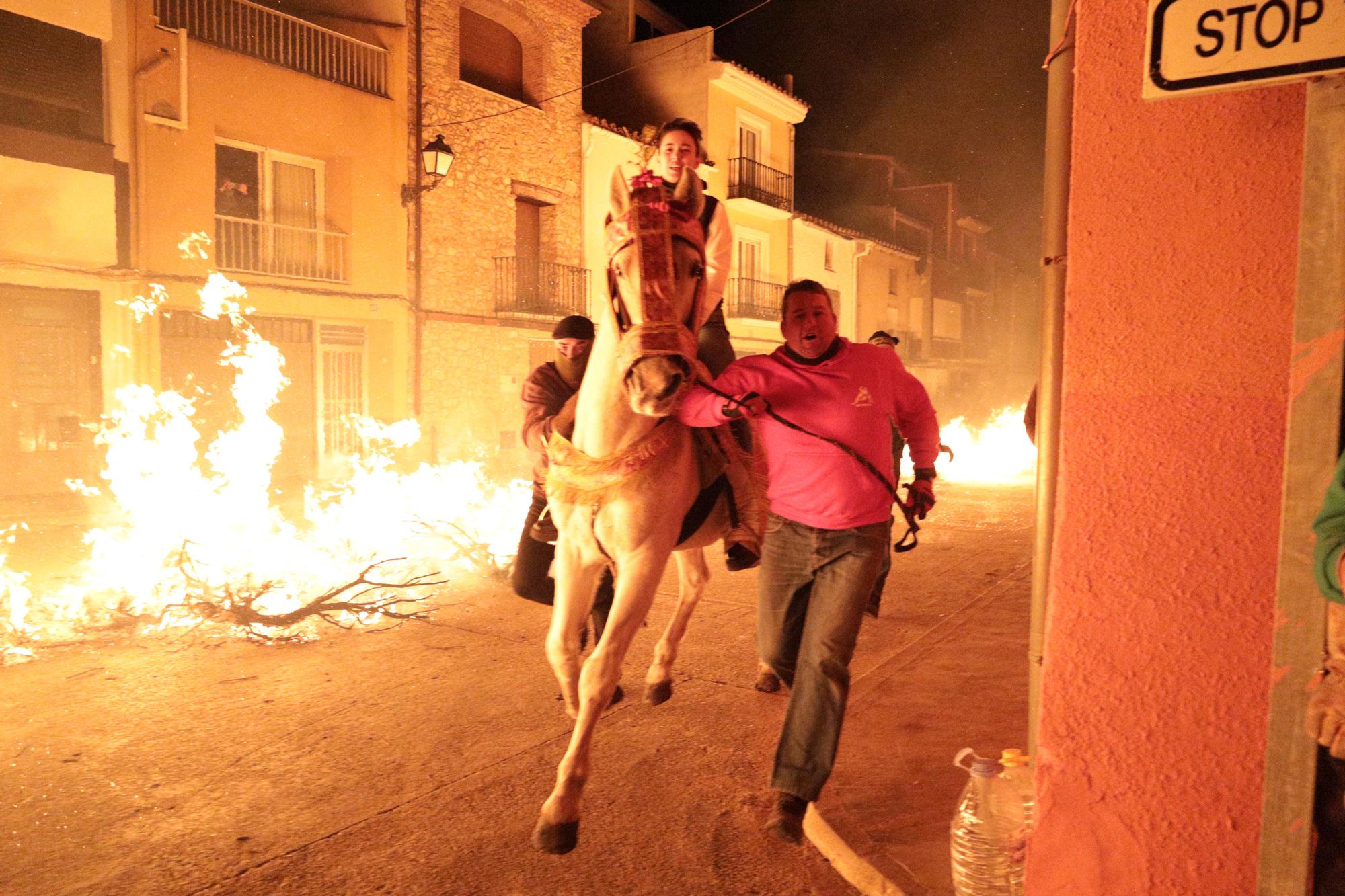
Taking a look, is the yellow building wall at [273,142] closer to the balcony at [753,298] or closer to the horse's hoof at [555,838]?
the balcony at [753,298]

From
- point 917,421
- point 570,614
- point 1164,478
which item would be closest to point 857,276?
point 917,421

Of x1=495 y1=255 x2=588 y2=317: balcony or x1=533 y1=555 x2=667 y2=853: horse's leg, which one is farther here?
x1=495 y1=255 x2=588 y2=317: balcony

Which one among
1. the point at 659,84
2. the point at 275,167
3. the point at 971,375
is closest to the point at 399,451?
the point at 275,167

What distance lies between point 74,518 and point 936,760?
13.1 meters

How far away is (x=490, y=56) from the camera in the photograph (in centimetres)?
2034

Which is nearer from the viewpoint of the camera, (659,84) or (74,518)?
(74,518)

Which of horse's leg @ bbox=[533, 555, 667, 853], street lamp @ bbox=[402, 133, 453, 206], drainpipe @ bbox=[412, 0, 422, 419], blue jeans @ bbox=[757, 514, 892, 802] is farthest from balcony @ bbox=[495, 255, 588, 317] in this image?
horse's leg @ bbox=[533, 555, 667, 853]

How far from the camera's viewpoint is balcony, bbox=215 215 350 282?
16500mm

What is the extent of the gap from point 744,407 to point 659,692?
210 cm

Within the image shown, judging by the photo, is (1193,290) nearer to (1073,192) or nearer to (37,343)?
(1073,192)

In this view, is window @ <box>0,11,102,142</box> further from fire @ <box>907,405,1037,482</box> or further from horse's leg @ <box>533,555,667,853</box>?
fire @ <box>907,405,1037,482</box>

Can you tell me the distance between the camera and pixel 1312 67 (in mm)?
1873

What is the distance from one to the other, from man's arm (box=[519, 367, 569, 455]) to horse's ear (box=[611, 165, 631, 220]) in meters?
1.09

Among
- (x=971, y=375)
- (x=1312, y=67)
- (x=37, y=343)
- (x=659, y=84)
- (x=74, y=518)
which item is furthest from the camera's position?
(x=971, y=375)
